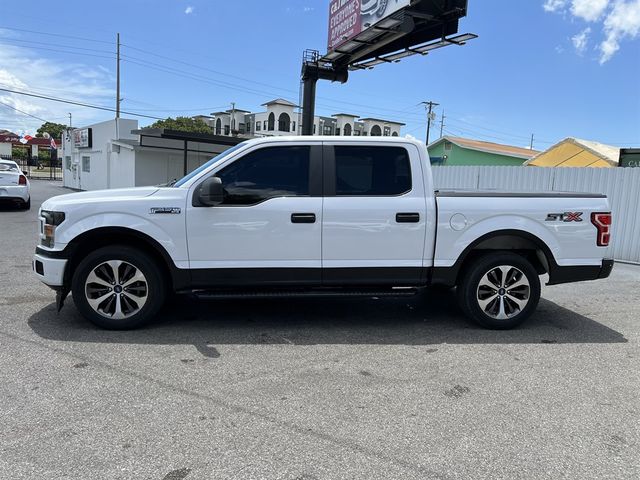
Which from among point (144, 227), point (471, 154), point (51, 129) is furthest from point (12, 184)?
point (51, 129)

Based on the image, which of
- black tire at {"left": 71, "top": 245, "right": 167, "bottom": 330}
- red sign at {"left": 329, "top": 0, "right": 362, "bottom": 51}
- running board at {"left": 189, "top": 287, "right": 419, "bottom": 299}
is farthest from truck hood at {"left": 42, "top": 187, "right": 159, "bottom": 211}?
red sign at {"left": 329, "top": 0, "right": 362, "bottom": 51}

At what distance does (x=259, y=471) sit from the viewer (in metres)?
2.88

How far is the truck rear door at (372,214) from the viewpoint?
17.2 feet

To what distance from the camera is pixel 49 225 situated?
16.8ft

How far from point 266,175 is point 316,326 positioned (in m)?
1.71

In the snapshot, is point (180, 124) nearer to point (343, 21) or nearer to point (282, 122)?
point (282, 122)

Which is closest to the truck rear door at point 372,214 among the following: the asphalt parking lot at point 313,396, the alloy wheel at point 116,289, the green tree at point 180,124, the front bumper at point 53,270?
the asphalt parking lot at point 313,396

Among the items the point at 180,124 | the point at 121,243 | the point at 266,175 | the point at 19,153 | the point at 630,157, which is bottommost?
the point at 121,243

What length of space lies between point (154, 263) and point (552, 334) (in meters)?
4.30

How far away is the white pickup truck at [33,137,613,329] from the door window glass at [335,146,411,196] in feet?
0.03

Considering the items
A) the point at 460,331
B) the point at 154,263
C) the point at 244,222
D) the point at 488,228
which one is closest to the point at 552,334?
the point at 460,331

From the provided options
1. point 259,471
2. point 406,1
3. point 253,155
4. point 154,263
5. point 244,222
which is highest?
point 406,1

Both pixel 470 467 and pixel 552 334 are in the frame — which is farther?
pixel 552 334

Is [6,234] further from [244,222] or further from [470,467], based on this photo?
[470,467]
